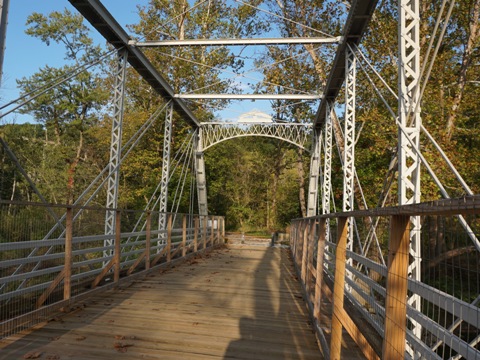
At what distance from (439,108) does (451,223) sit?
11.6 meters

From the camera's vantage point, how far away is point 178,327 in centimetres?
409

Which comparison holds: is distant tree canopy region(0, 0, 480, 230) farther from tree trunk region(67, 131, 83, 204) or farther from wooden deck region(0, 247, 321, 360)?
wooden deck region(0, 247, 321, 360)

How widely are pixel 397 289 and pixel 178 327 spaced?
9.51ft

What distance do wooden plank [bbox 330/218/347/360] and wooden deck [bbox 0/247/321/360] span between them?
72 centimetres

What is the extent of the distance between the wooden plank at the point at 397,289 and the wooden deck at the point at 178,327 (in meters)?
1.85

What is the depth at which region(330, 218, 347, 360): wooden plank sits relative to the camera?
277cm

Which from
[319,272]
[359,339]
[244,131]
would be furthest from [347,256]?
[244,131]

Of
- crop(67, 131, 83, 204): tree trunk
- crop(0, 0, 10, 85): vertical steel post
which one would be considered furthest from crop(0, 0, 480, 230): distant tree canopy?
crop(0, 0, 10, 85): vertical steel post

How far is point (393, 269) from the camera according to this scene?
174cm

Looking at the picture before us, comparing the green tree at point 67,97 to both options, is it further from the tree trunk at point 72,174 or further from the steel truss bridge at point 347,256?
the steel truss bridge at point 347,256

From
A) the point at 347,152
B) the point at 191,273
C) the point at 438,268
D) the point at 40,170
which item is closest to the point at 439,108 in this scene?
the point at 347,152

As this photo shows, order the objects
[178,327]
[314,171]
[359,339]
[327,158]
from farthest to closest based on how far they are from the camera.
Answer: [314,171], [327,158], [178,327], [359,339]

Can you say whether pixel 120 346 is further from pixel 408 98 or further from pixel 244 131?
pixel 244 131

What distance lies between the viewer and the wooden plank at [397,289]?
167cm
